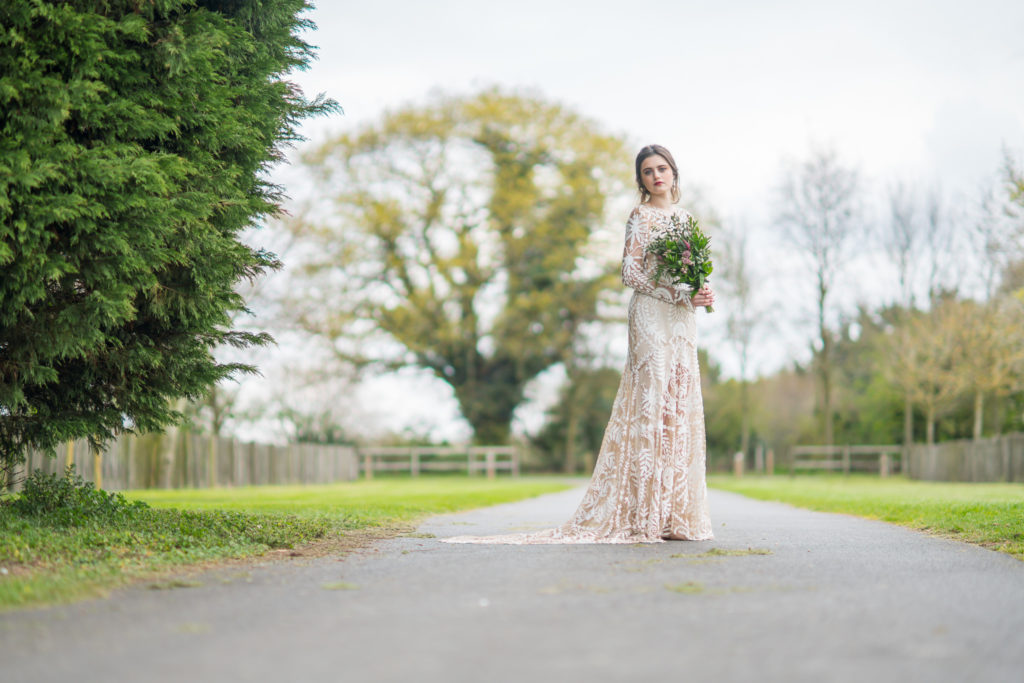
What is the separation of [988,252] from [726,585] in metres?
24.6

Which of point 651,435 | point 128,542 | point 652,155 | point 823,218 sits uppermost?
point 823,218

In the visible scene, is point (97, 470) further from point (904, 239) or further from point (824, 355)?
point (904, 239)

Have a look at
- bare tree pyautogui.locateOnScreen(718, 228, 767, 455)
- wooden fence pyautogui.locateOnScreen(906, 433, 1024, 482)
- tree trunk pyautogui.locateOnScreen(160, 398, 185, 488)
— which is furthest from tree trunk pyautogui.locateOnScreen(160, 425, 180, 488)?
bare tree pyautogui.locateOnScreen(718, 228, 767, 455)

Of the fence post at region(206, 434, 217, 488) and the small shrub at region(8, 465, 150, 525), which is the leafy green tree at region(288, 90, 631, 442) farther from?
the small shrub at region(8, 465, 150, 525)

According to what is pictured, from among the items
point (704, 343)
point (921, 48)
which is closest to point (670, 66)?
point (921, 48)

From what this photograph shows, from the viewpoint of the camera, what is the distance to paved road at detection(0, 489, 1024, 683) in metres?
2.93

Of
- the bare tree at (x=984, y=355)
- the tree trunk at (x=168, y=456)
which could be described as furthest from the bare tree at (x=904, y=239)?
the tree trunk at (x=168, y=456)

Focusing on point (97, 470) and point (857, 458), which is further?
point (857, 458)

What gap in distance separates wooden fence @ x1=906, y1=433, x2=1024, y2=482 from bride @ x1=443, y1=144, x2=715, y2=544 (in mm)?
17989

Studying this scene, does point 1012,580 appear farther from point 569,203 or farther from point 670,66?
point 569,203

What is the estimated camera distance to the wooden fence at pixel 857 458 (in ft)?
117

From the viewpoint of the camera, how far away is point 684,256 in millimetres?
7156

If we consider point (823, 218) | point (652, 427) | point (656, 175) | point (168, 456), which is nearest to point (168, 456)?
point (168, 456)

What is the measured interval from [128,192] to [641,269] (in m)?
3.61
